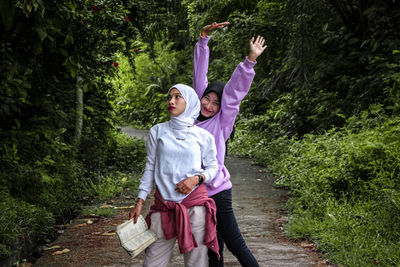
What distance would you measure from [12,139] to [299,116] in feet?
24.5

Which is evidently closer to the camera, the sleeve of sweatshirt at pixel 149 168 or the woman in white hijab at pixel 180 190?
the woman in white hijab at pixel 180 190

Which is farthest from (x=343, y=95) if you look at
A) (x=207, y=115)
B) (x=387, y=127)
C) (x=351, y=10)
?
(x=207, y=115)

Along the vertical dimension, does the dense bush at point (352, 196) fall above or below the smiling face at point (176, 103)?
below

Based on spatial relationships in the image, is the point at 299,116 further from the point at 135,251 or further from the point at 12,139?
the point at 135,251

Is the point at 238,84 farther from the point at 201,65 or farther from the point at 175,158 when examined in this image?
the point at 175,158

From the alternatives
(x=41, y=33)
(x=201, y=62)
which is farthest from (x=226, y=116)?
(x=41, y=33)

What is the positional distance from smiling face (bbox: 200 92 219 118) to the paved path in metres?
1.82

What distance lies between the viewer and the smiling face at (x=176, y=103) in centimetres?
296

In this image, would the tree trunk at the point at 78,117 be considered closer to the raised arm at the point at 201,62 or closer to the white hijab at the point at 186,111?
the raised arm at the point at 201,62

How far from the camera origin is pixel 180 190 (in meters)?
2.80

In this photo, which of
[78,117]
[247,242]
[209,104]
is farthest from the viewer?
[78,117]

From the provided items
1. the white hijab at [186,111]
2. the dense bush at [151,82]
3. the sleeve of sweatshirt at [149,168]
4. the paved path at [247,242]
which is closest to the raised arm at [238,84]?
the white hijab at [186,111]

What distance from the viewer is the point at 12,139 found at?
6035 mm

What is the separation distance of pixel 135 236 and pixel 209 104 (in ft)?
3.69
